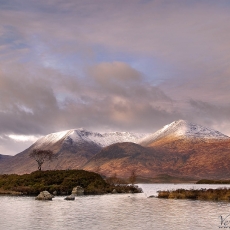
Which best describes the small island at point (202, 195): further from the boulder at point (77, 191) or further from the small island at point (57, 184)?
the small island at point (57, 184)

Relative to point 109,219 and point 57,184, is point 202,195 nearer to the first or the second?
point 109,219

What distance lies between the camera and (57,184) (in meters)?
123

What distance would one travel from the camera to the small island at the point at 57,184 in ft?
369

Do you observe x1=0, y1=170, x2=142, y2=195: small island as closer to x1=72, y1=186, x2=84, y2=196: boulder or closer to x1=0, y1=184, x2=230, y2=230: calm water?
x1=72, y1=186, x2=84, y2=196: boulder

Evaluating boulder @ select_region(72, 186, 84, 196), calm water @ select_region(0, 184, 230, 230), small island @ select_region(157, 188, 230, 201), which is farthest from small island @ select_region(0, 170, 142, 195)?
calm water @ select_region(0, 184, 230, 230)

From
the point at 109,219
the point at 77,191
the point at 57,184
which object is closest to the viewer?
the point at 109,219

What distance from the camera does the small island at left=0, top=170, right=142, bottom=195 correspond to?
11244 cm

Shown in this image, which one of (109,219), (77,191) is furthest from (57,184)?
(109,219)

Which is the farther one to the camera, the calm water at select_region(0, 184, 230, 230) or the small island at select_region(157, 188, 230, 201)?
the small island at select_region(157, 188, 230, 201)

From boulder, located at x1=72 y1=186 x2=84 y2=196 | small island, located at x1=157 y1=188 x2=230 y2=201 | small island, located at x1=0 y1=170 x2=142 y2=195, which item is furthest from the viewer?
small island, located at x1=0 y1=170 x2=142 y2=195

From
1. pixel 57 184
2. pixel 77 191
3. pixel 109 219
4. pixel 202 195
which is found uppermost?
pixel 57 184

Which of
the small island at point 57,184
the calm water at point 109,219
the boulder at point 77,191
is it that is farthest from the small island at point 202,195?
the small island at point 57,184

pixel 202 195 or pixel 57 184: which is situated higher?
pixel 57 184

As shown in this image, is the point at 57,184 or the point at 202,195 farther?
the point at 57,184
